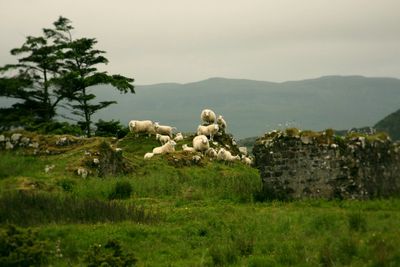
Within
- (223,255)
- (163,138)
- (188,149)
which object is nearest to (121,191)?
(223,255)

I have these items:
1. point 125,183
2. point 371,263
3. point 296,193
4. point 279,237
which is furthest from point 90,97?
point 371,263

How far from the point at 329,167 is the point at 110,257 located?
36.2ft

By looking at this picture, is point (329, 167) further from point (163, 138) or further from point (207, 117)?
point (207, 117)

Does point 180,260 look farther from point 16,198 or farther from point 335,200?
point 335,200

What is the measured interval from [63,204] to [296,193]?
8239mm

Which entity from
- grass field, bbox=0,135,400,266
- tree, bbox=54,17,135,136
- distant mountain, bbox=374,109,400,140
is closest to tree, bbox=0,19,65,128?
tree, bbox=54,17,135,136

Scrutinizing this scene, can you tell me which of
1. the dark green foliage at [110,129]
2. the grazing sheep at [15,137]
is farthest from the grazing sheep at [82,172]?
the dark green foliage at [110,129]

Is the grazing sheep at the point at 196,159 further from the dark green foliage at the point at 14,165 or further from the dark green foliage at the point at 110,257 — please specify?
the dark green foliage at the point at 110,257

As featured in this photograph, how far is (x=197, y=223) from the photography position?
1590cm

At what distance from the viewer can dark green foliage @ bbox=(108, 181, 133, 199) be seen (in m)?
21.5

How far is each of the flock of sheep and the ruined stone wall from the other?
9696 millimetres

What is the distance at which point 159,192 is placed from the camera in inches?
876

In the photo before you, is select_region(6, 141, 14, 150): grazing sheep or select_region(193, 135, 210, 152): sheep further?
select_region(193, 135, 210, 152): sheep

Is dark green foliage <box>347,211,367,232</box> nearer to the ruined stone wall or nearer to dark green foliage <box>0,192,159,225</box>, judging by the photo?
the ruined stone wall
